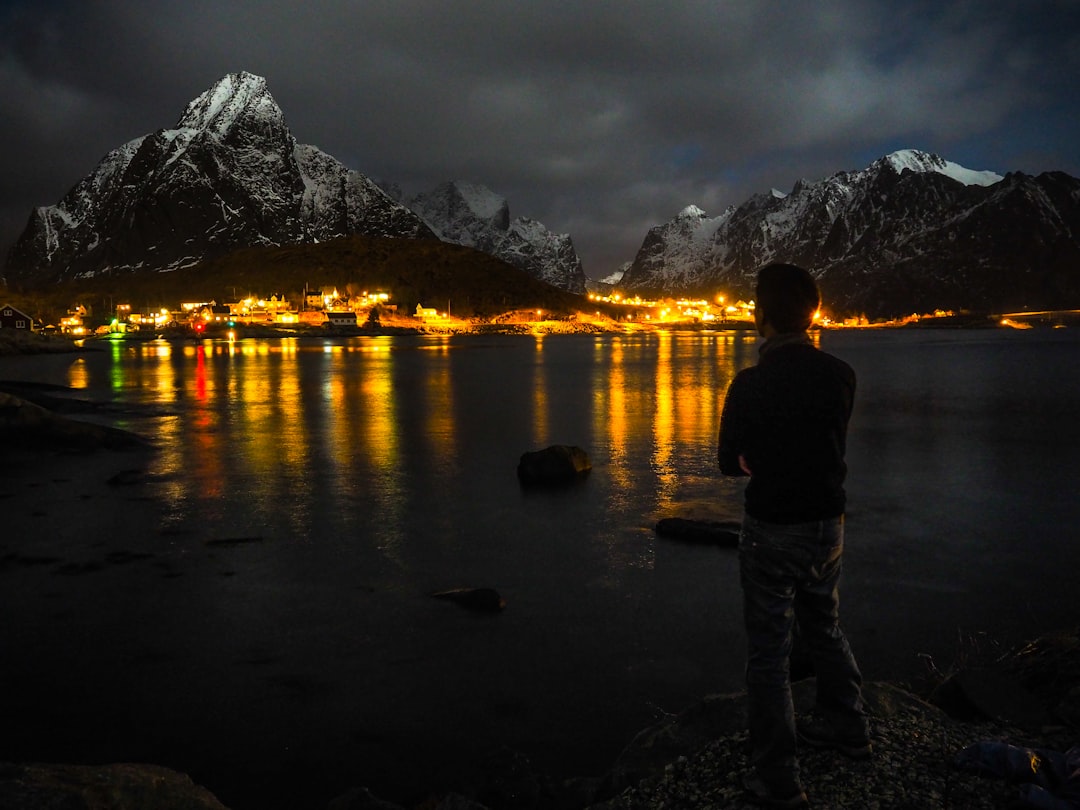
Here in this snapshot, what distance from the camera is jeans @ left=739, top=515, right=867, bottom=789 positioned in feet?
15.6

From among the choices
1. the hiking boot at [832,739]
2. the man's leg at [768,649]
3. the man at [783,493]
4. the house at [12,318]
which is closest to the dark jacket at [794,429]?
the man at [783,493]

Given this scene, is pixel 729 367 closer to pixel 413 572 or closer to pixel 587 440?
pixel 587 440

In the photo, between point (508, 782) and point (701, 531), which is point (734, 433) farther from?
point (701, 531)

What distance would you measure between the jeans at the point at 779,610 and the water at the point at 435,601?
3.02 m

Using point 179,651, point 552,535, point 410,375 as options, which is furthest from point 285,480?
point 410,375

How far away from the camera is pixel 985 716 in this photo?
5871 millimetres

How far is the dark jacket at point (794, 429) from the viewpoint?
4.69 m

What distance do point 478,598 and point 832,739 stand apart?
22.4 feet

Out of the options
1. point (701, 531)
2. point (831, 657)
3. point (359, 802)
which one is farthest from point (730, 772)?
point (701, 531)

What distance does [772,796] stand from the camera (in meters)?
4.61

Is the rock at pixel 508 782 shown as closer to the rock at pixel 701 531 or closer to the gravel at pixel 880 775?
the gravel at pixel 880 775

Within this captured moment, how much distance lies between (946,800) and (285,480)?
19.5 m

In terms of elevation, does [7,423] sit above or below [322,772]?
above

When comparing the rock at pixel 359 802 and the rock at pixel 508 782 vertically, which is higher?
the rock at pixel 359 802
